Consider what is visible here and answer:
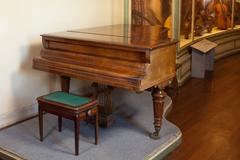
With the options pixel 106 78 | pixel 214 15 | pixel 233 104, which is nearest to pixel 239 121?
pixel 233 104

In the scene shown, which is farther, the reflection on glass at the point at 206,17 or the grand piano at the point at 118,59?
the reflection on glass at the point at 206,17

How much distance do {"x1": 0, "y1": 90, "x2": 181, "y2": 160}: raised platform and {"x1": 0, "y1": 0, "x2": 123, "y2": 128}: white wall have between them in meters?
0.30

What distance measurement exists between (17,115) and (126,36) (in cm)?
156

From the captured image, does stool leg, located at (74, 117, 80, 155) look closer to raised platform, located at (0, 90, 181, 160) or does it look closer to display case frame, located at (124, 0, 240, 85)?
raised platform, located at (0, 90, 181, 160)

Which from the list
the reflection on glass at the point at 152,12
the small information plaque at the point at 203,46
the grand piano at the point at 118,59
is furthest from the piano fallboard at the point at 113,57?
the small information plaque at the point at 203,46

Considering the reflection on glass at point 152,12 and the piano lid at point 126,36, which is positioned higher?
the reflection on glass at point 152,12

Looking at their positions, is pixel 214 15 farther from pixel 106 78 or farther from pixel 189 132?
pixel 106 78

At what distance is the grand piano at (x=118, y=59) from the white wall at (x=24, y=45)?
1.35 feet

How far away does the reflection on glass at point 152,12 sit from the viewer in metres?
5.13

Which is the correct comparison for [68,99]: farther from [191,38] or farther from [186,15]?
[191,38]

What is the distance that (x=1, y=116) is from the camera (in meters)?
3.83

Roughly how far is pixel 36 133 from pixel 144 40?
4.67 feet

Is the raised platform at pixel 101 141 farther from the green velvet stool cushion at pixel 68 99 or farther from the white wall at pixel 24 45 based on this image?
the green velvet stool cushion at pixel 68 99

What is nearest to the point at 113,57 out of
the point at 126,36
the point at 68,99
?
the point at 126,36
